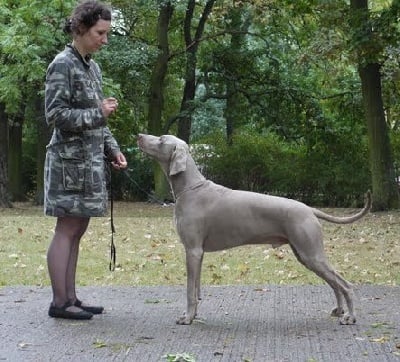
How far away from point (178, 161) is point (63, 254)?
1.11m

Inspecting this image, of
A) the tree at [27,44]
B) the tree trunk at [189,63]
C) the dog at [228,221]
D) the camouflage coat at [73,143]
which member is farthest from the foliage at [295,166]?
the camouflage coat at [73,143]

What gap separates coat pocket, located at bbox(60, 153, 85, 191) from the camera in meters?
A: 6.00

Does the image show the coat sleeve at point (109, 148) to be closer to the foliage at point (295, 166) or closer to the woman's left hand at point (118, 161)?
the woman's left hand at point (118, 161)

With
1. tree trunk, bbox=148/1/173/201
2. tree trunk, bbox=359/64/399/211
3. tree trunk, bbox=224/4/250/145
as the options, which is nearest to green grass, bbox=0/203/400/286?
tree trunk, bbox=359/64/399/211

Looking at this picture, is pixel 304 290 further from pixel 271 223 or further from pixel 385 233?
pixel 385 233

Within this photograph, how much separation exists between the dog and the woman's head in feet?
2.66

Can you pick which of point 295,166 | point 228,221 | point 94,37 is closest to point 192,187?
point 228,221

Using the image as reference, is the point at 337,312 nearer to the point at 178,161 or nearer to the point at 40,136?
the point at 178,161

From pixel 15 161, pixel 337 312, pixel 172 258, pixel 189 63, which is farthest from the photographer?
pixel 15 161

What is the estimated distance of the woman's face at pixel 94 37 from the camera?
598cm

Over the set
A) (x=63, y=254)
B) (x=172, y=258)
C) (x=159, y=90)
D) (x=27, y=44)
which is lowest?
(x=172, y=258)

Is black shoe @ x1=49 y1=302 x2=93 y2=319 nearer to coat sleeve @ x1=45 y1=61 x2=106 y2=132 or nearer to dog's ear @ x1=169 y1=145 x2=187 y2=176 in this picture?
dog's ear @ x1=169 y1=145 x2=187 y2=176

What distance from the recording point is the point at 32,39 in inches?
776

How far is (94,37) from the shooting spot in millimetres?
6012
